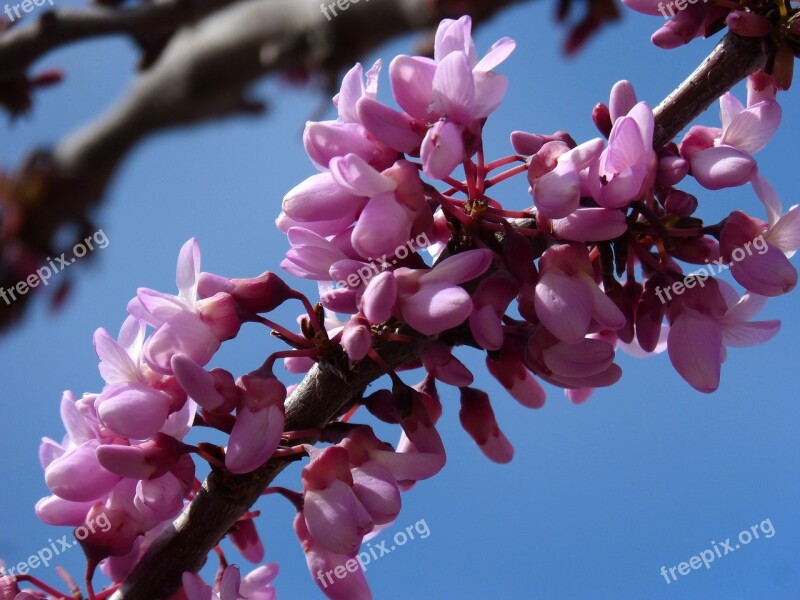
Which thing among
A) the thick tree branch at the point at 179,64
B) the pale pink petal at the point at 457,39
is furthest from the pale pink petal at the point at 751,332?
the thick tree branch at the point at 179,64

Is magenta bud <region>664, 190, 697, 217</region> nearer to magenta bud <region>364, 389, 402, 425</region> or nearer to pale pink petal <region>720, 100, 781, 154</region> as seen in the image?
pale pink petal <region>720, 100, 781, 154</region>

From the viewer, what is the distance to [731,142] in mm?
600

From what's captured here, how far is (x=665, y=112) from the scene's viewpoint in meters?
0.58

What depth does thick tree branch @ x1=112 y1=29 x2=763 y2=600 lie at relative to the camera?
1.81 feet

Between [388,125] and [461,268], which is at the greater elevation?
[388,125]

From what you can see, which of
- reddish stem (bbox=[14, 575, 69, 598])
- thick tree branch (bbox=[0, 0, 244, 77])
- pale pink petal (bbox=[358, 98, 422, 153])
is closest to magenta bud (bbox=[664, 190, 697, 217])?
pale pink petal (bbox=[358, 98, 422, 153])

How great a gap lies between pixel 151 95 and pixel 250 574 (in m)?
1.74

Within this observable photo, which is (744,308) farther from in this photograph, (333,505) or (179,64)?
(179,64)

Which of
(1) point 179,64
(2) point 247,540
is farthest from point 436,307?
(1) point 179,64

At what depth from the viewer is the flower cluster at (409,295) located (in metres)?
0.49

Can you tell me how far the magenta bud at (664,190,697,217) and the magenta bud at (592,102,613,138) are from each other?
0.08 metres

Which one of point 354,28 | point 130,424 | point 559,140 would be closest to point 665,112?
point 559,140

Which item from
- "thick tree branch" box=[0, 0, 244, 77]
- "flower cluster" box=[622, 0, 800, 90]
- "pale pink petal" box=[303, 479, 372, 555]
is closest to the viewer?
"pale pink petal" box=[303, 479, 372, 555]

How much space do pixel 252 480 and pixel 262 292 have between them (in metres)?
0.15
